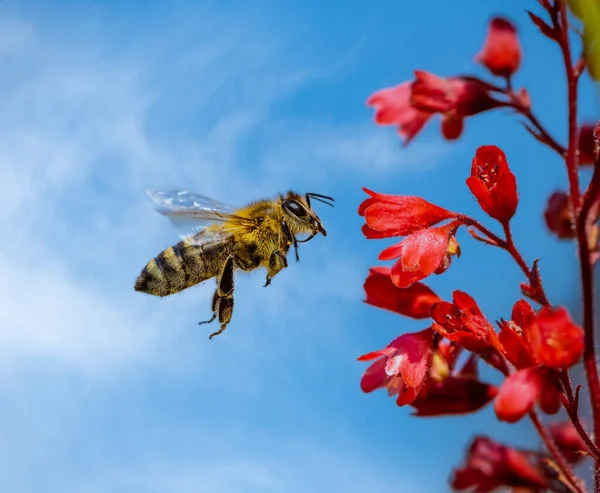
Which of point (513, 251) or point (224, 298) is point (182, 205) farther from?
point (513, 251)

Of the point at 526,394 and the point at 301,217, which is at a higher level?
the point at 301,217

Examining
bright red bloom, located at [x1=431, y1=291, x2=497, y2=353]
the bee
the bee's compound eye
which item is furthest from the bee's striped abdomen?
bright red bloom, located at [x1=431, y1=291, x2=497, y2=353]

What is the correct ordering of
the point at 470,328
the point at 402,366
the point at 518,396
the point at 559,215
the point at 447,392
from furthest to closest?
the point at 559,215 → the point at 447,392 → the point at 402,366 → the point at 470,328 → the point at 518,396

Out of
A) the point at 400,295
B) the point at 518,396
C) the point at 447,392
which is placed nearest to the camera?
the point at 518,396

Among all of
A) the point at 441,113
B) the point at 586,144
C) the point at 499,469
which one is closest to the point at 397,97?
the point at 441,113

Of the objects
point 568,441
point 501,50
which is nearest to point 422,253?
point 501,50

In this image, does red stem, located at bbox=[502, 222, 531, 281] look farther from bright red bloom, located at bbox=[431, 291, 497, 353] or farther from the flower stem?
the flower stem

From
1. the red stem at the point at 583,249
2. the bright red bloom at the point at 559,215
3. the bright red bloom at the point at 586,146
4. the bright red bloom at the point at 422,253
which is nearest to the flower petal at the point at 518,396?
the red stem at the point at 583,249
